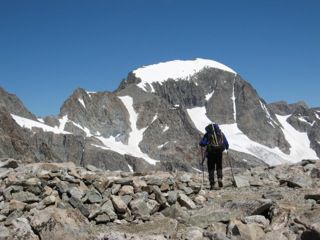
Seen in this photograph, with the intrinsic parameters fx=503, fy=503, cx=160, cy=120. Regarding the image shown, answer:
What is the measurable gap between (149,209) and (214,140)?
4.94 m

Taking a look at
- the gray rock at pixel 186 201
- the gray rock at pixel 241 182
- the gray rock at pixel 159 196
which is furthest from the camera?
the gray rock at pixel 241 182

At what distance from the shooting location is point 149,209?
44.5 feet

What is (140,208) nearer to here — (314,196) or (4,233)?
(4,233)

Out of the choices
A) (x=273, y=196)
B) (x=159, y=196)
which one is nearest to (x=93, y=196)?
(x=159, y=196)


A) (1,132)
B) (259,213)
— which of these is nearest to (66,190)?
(259,213)

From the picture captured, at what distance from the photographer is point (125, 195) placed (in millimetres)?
14117

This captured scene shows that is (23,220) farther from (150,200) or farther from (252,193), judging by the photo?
(252,193)

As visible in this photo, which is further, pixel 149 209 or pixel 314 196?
pixel 149 209

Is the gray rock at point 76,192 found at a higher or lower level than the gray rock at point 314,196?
higher

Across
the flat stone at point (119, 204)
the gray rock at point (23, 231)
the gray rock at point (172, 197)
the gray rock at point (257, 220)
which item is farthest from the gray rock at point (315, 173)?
the gray rock at point (23, 231)

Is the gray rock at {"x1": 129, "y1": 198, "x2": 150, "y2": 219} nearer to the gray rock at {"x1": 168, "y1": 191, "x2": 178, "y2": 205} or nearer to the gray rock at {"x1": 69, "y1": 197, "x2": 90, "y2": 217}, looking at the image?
the gray rock at {"x1": 168, "y1": 191, "x2": 178, "y2": 205}

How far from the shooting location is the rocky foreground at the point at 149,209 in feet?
36.6

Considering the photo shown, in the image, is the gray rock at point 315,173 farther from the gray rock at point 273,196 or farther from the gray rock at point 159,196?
the gray rock at point 159,196

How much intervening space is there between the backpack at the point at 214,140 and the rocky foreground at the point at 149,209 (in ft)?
4.60
